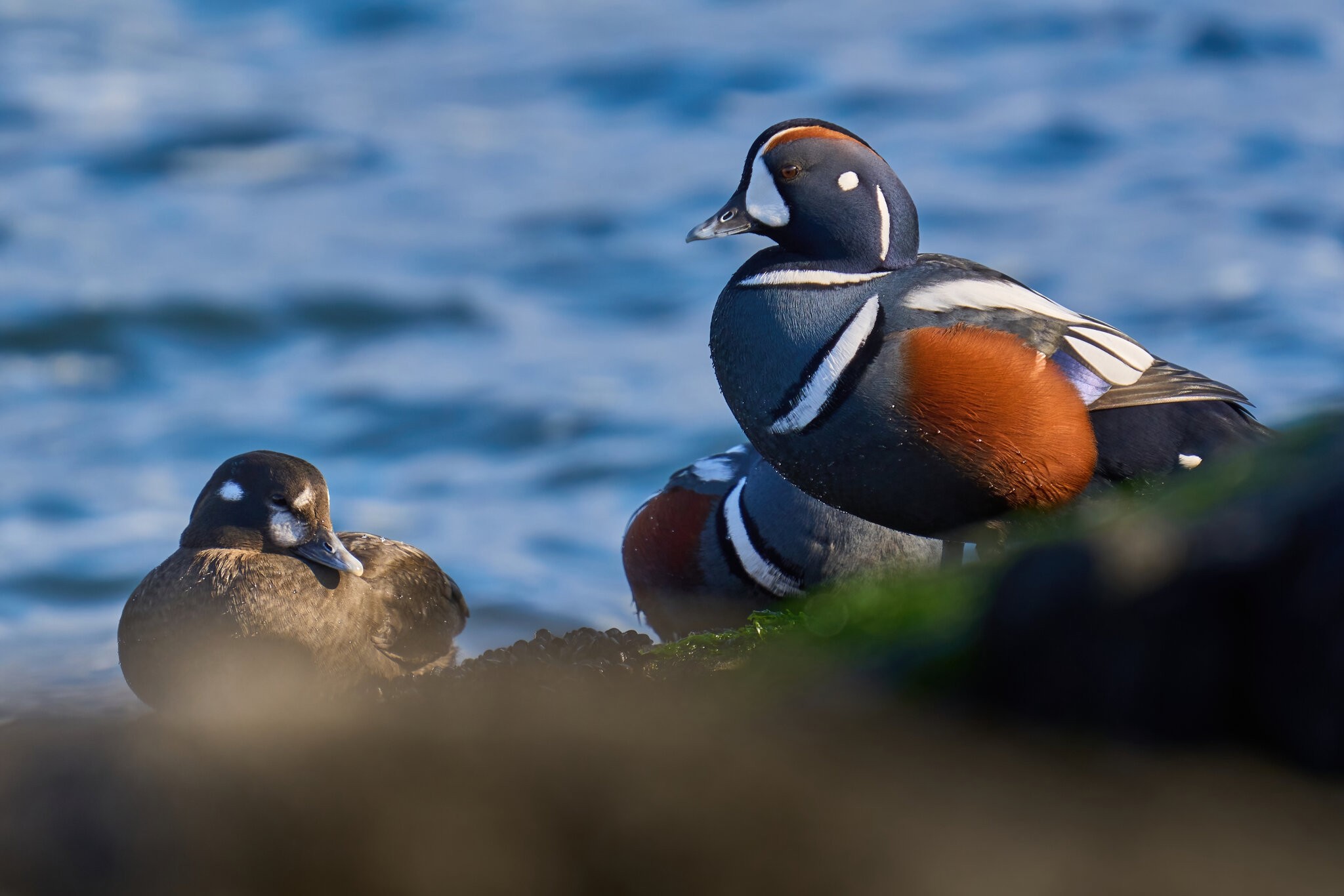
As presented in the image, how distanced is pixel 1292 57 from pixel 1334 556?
71.2 ft

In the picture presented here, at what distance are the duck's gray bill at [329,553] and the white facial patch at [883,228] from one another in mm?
2512

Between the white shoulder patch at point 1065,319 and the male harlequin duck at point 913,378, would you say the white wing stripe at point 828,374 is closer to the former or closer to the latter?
the male harlequin duck at point 913,378

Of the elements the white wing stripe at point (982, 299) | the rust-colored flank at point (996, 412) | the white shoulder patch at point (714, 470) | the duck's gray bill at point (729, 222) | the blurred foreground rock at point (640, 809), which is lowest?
the white shoulder patch at point (714, 470)

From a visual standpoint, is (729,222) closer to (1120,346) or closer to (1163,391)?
(1120,346)

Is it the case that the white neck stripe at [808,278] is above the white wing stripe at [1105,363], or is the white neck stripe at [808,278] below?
above

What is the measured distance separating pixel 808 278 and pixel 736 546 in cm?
164

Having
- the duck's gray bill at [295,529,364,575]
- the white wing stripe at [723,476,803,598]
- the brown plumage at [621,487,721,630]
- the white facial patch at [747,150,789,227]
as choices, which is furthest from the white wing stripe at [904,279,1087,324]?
the duck's gray bill at [295,529,364,575]

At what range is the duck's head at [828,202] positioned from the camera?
5598 mm

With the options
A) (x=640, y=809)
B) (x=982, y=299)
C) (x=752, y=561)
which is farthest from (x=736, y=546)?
(x=640, y=809)

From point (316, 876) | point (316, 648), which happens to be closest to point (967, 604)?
point (316, 876)

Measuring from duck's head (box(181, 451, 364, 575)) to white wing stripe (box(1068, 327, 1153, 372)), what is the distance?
3.07m

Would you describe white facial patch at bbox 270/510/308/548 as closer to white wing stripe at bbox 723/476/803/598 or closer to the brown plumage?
the brown plumage

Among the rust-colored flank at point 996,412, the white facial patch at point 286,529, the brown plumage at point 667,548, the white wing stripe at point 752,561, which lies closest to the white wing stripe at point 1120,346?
the rust-colored flank at point 996,412

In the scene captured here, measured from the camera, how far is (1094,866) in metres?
2.14
